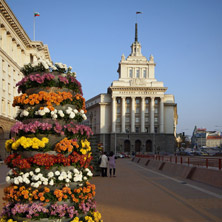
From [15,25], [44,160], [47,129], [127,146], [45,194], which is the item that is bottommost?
[127,146]

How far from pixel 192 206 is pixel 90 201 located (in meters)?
5.46

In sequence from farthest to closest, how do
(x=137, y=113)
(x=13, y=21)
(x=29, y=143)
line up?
1. (x=137, y=113)
2. (x=13, y=21)
3. (x=29, y=143)

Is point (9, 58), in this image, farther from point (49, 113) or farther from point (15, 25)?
point (49, 113)

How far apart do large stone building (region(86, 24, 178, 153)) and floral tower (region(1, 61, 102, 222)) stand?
84.2 metres

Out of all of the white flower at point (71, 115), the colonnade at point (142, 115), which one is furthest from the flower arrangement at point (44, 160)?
the colonnade at point (142, 115)

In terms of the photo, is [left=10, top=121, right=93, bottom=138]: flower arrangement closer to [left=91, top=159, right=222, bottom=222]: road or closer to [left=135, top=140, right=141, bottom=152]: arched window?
[left=91, top=159, right=222, bottom=222]: road

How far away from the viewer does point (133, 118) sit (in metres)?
92.9

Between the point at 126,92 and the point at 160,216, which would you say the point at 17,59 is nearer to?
the point at 160,216

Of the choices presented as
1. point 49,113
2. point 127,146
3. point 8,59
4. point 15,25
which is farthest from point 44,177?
point 127,146

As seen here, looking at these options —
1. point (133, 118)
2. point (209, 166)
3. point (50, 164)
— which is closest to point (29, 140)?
point (50, 164)

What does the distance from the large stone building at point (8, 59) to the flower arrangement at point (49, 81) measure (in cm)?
3227

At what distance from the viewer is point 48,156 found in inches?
240

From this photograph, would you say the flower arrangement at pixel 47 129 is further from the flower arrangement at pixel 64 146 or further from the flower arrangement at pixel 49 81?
the flower arrangement at pixel 49 81

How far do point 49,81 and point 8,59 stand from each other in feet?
122
